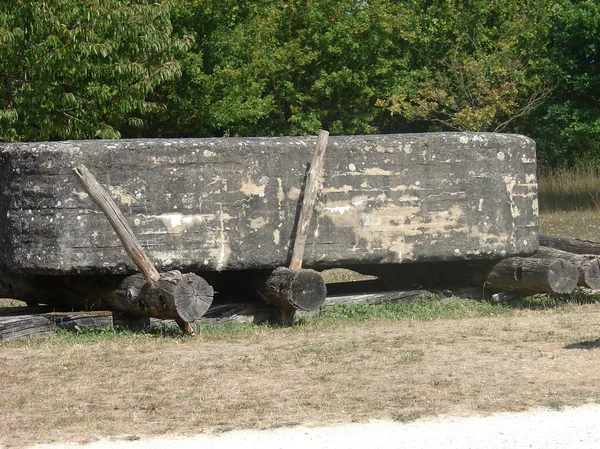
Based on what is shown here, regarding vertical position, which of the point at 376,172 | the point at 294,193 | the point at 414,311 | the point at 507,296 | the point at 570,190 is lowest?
the point at 570,190

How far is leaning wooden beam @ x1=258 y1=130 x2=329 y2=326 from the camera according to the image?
9.91 meters

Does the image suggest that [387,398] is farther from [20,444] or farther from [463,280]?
[463,280]

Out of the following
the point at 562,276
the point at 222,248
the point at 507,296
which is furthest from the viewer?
the point at 507,296

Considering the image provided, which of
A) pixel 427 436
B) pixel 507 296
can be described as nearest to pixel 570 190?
pixel 507 296

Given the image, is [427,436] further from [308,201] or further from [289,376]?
[308,201]

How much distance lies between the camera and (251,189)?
10.3 metres

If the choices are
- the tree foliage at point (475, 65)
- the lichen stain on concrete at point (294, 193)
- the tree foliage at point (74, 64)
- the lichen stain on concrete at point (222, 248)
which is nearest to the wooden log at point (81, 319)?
the lichen stain on concrete at point (222, 248)

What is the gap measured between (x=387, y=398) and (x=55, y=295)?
17.3 ft

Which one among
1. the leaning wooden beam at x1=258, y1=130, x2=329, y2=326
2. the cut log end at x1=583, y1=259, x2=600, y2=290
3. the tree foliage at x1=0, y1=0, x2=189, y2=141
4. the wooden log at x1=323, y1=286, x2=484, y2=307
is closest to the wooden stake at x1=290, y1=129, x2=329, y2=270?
the leaning wooden beam at x1=258, y1=130, x2=329, y2=326

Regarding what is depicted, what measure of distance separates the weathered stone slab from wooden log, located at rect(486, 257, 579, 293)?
21 centimetres

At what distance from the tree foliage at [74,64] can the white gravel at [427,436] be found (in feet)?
34.1

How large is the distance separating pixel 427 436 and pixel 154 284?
4139mm

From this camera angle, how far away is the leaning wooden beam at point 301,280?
390 inches

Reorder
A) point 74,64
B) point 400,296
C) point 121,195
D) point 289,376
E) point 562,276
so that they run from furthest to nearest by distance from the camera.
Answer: point 74,64, point 400,296, point 562,276, point 121,195, point 289,376
